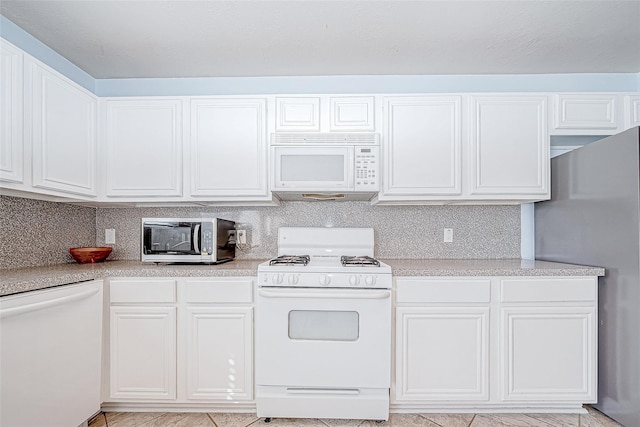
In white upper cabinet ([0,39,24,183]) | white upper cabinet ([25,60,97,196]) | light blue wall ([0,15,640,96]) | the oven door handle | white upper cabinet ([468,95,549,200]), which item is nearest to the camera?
white upper cabinet ([0,39,24,183])

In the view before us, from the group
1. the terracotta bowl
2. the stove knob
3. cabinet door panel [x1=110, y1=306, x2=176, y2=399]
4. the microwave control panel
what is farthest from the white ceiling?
cabinet door panel [x1=110, y1=306, x2=176, y2=399]

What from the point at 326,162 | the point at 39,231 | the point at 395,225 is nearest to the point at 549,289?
the point at 395,225

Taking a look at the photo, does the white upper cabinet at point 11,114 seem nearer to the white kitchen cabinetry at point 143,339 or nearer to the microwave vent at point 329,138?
the white kitchen cabinetry at point 143,339

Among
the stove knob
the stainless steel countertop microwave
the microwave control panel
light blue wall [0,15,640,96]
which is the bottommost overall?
the stove knob

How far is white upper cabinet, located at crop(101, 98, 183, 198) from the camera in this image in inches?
92.8

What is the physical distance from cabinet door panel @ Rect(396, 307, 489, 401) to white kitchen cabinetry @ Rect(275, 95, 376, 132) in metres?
1.23

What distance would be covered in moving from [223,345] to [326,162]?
49.0 inches

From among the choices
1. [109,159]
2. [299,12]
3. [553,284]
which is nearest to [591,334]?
[553,284]

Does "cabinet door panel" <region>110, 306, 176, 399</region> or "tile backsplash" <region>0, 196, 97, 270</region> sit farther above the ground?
"tile backsplash" <region>0, 196, 97, 270</region>

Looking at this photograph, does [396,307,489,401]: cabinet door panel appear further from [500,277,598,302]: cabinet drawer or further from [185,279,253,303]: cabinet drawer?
[185,279,253,303]: cabinet drawer

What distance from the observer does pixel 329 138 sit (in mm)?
2283

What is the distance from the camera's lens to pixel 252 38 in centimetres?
211

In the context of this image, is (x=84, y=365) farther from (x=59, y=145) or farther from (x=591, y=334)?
(x=591, y=334)

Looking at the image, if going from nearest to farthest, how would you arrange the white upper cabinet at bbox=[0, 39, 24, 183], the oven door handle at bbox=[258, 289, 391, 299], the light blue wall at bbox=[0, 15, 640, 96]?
the white upper cabinet at bbox=[0, 39, 24, 183]
the oven door handle at bbox=[258, 289, 391, 299]
the light blue wall at bbox=[0, 15, 640, 96]
